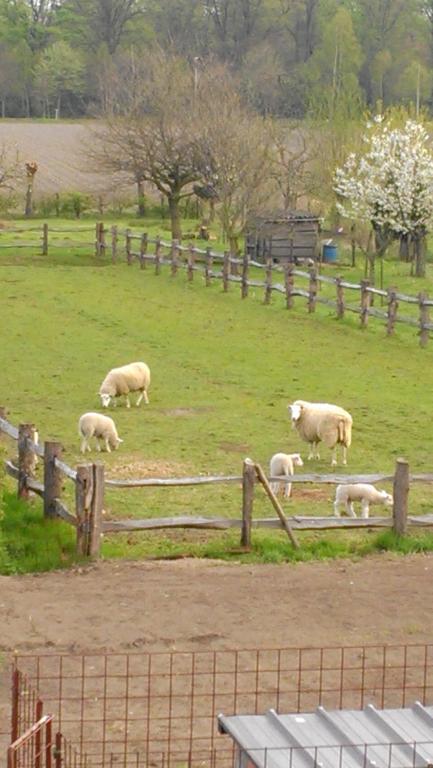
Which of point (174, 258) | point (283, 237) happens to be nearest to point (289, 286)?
point (174, 258)

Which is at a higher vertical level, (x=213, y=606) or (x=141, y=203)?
(x=141, y=203)

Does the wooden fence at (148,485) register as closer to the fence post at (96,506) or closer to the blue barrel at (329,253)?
the fence post at (96,506)

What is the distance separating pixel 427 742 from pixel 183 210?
4497 centimetres

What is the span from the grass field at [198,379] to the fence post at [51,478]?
763mm

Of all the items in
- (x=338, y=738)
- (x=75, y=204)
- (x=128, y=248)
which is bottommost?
(x=128, y=248)

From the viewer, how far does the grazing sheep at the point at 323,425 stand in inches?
→ 698

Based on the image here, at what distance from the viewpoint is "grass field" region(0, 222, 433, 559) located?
52.5 ft

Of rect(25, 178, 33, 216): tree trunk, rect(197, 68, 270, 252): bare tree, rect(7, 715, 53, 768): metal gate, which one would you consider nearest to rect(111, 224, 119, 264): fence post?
rect(197, 68, 270, 252): bare tree

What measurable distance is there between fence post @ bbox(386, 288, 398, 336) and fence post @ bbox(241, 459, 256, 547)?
13.6 m

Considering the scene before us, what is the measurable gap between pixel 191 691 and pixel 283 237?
29883 millimetres

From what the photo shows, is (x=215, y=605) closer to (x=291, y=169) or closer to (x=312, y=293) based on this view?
(x=312, y=293)

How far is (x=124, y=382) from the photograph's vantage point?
68.0 feet

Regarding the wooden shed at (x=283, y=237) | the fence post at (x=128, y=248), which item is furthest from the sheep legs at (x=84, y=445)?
the wooden shed at (x=283, y=237)

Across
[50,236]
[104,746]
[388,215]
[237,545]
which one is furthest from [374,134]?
[104,746]
